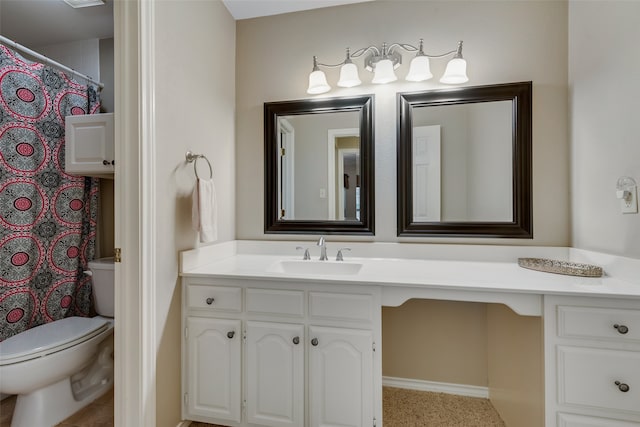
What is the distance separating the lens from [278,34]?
2.01 metres

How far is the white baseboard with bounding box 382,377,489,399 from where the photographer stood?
5.79ft

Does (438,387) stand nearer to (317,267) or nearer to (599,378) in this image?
(599,378)

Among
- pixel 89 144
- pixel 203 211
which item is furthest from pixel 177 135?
pixel 89 144

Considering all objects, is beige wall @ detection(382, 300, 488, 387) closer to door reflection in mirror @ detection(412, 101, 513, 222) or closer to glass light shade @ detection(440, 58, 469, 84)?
door reflection in mirror @ detection(412, 101, 513, 222)

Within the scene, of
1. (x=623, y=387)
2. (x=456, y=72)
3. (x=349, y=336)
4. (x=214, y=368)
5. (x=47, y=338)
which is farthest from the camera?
(x=456, y=72)

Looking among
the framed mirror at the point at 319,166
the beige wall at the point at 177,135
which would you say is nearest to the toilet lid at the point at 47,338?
the beige wall at the point at 177,135

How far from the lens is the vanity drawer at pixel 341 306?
131cm

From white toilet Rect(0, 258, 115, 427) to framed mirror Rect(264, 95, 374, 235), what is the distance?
115cm

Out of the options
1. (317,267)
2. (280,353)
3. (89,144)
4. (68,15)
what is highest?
(68,15)

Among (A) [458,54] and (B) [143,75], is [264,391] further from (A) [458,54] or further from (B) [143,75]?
(A) [458,54]

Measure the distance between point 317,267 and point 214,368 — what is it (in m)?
0.72

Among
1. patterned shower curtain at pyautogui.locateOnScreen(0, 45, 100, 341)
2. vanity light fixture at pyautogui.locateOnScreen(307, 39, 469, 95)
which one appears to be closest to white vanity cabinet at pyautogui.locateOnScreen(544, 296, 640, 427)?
vanity light fixture at pyautogui.locateOnScreen(307, 39, 469, 95)

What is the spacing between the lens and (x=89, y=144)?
1.79 meters

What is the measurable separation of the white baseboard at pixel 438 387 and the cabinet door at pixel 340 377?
25.3 inches
